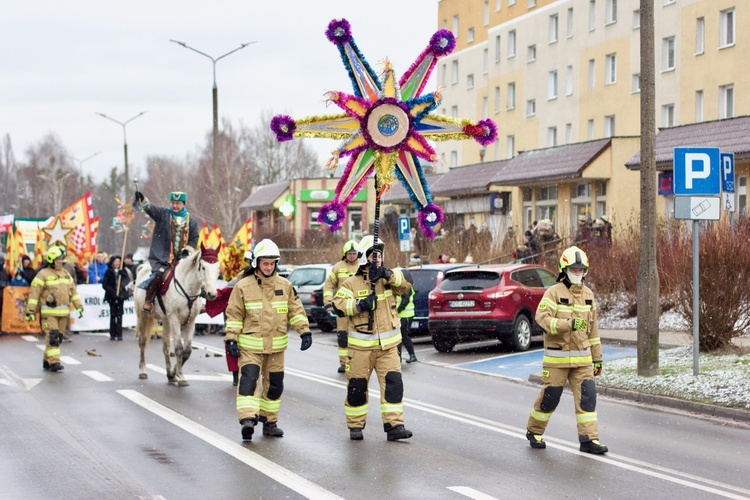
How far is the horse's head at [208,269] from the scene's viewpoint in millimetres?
15325

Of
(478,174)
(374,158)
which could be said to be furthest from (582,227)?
(478,174)

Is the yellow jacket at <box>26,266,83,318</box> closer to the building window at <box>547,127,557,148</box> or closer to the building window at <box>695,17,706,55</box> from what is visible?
the building window at <box>695,17,706,55</box>

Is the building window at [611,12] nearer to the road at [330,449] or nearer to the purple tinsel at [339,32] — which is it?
the road at [330,449]

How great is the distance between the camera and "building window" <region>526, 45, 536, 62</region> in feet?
188

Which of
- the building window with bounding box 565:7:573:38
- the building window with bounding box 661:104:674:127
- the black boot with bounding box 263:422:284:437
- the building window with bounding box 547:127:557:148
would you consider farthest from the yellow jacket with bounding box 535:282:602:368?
the building window with bounding box 547:127:557:148

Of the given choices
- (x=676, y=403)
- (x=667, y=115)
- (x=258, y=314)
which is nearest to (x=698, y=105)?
(x=667, y=115)

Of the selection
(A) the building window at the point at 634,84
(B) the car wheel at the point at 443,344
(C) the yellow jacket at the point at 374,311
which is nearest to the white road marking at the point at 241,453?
(C) the yellow jacket at the point at 374,311

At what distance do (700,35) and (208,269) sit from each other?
31.4 metres

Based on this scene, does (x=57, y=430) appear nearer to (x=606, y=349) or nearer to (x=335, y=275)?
(x=335, y=275)

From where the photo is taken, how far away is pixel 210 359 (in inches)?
821

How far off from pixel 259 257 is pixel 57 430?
2.68 metres

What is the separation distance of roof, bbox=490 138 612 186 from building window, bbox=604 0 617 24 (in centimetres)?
634

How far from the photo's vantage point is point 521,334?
21.9m

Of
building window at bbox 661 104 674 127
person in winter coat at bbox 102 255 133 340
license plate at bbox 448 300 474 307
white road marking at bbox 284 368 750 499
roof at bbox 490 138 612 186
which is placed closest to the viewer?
white road marking at bbox 284 368 750 499
